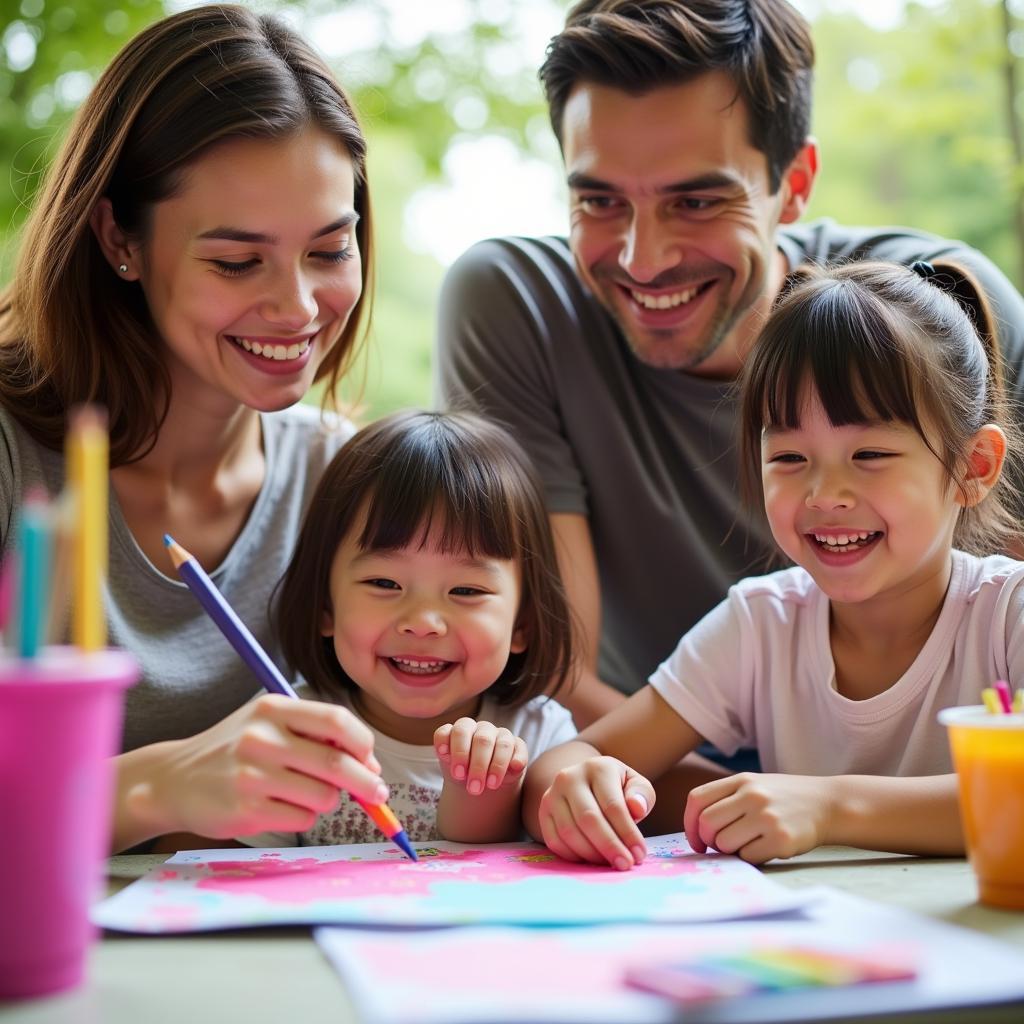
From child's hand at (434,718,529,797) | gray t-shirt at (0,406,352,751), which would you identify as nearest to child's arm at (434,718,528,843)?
child's hand at (434,718,529,797)

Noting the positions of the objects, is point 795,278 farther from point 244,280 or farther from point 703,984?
point 703,984

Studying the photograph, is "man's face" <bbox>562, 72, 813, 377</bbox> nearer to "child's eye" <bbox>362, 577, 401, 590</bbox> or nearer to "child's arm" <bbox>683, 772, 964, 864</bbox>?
"child's eye" <bbox>362, 577, 401, 590</bbox>

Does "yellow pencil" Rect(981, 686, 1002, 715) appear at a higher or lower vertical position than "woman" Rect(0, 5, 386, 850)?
lower

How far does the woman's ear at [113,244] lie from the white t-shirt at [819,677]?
2.66ft

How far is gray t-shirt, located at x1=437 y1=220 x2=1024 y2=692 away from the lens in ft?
6.30

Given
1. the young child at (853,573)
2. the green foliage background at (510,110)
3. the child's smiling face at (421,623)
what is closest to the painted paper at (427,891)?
the young child at (853,573)

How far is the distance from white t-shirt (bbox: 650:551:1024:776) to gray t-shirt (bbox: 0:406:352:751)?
537 millimetres

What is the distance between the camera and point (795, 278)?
1.78 meters

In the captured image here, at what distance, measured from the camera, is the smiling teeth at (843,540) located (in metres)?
1.39

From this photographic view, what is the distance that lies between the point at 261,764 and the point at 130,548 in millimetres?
631

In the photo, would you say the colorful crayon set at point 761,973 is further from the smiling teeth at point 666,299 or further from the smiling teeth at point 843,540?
the smiling teeth at point 666,299

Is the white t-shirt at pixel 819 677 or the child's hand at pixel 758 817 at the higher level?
the white t-shirt at pixel 819 677

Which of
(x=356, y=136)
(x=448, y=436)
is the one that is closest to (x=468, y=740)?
(x=448, y=436)

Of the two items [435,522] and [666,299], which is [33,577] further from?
[666,299]
